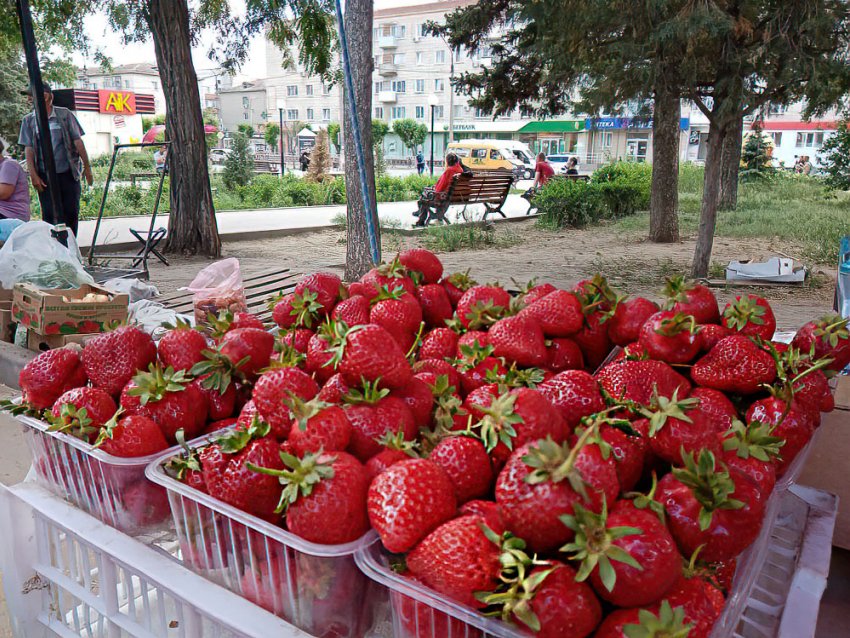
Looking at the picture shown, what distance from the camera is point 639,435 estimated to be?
44.9 inches

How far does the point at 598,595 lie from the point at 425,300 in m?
1.06

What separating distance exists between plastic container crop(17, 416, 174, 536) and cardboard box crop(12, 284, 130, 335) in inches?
103

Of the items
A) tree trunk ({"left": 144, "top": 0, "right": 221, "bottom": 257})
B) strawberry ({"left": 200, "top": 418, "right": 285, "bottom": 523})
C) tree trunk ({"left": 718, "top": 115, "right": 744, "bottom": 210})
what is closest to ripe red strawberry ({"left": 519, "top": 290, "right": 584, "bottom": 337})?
strawberry ({"left": 200, "top": 418, "right": 285, "bottom": 523})

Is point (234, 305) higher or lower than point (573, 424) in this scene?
lower

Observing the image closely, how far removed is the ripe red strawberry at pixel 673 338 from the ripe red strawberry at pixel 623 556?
675mm

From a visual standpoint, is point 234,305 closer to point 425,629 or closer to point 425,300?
point 425,300

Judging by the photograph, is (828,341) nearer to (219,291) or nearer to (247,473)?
(247,473)

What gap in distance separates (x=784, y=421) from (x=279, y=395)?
0.98m

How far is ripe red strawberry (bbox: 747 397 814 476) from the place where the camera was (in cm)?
130

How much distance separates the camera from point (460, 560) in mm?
895

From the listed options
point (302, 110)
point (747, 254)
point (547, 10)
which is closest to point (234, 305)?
point (547, 10)

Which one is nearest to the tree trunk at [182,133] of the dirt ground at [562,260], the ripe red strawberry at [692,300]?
the dirt ground at [562,260]

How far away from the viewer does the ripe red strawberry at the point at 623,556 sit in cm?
83

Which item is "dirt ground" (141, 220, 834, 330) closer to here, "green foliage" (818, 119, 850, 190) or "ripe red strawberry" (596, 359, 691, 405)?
"ripe red strawberry" (596, 359, 691, 405)
